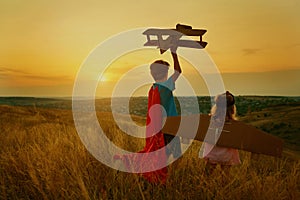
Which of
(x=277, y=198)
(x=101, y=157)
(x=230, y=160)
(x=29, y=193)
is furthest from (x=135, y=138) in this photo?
(x=277, y=198)

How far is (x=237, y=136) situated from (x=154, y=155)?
1278 millimetres

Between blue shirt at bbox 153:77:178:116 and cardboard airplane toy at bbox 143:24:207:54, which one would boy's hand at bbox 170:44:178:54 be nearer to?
cardboard airplane toy at bbox 143:24:207:54

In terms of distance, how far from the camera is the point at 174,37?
420cm

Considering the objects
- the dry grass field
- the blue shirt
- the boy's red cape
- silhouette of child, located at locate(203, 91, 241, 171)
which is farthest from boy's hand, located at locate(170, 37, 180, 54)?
the dry grass field

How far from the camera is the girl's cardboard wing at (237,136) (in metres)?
3.95

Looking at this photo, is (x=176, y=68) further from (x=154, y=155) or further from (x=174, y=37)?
(x=154, y=155)

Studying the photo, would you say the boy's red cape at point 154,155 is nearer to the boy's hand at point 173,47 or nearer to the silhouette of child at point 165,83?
the silhouette of child at point 165,83

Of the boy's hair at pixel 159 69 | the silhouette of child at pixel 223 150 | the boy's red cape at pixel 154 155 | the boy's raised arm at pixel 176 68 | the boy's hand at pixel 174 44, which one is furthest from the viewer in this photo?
the silhouette of child at pixel 223 150

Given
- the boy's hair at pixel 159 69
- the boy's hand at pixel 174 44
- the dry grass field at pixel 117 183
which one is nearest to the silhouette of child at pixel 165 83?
the boy's hair at pixel 159 69

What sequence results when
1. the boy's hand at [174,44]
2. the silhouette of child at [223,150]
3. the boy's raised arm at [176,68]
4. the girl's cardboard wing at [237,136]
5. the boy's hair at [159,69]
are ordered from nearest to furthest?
the girl's cardboard wing at [237,136], the boy's hand at [174,44], the boy's raised arm at [176,68], the boy's hair at [159,69], the silhouette of child at [223,150]

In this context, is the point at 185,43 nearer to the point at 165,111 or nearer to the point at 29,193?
the point at 165,111

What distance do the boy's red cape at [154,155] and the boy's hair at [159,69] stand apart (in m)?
0.18

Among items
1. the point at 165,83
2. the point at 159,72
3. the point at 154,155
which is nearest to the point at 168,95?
the point at 165,83

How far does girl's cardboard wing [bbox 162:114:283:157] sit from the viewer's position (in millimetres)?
3945
